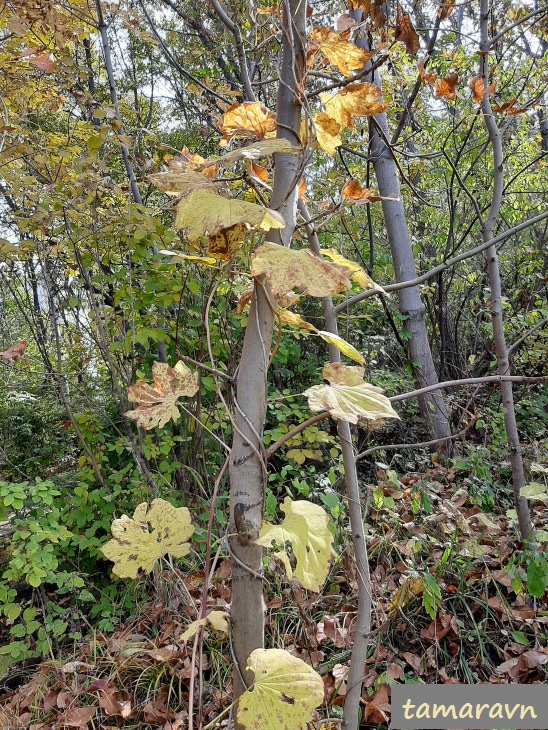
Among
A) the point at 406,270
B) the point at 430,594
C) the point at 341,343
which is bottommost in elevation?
the point at 430,594

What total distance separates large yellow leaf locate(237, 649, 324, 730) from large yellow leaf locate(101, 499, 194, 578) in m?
0.23

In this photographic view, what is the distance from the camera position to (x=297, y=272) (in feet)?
1.95

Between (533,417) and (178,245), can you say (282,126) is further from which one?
(533,417)

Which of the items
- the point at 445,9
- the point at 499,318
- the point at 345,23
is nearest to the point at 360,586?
the point at 345,23

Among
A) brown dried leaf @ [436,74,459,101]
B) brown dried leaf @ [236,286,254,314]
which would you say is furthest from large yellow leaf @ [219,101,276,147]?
brown dried leaf @ [436,74,459,101]

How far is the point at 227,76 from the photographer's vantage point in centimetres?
465

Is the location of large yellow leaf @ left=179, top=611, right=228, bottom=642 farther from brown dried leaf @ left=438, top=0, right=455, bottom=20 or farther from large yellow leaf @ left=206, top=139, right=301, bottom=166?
brown dried leaf @ left=438, top=0, right=455, bottom=20

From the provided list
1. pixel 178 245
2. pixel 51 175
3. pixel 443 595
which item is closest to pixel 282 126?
pixel 443 595

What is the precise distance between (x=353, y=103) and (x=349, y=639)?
166 cm

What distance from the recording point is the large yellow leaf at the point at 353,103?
30.9 inches

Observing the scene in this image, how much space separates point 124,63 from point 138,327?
22.6 ft

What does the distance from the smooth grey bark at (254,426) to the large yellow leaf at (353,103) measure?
7 cm

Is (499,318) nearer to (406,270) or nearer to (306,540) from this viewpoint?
(306,540)
